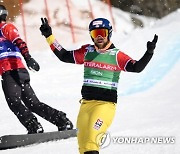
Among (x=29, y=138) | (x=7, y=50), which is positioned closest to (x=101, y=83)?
(x=29, y=138)

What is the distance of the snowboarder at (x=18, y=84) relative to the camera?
247 inches

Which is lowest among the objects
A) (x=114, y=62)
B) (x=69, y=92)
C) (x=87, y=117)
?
(x=69, y=92)

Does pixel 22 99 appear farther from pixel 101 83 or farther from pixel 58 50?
pixel 101 83

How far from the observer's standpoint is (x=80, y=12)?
22141mm

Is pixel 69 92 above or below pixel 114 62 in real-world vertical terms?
below

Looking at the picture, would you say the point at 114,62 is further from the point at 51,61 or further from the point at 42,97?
the point at 51,61

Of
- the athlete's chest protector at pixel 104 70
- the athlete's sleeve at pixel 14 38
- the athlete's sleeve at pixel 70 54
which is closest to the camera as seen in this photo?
the athlete's chest protector at pixel 104 70

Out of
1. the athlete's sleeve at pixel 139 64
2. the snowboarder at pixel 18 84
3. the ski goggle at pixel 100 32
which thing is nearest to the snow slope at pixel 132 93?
the snowboarder at pixel 18 84

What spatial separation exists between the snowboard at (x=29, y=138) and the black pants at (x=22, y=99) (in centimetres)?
24

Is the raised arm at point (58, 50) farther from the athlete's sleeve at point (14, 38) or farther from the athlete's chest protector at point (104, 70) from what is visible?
the athlete's sleeve at point (14, 38)

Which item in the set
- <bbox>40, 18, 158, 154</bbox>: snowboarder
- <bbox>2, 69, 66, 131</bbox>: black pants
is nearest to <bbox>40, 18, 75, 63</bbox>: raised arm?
<bbox>40, 18, 158, 154</bbox>: snowboarder

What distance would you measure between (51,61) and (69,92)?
13.1 feet

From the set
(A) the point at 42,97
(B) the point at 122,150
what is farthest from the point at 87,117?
(A) the point at 42,97

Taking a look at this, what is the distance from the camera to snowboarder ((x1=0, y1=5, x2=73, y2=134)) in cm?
628
